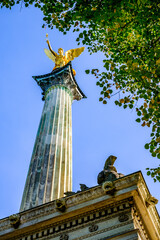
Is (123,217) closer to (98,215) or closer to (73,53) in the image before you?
(98,215)

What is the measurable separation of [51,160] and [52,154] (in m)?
0.61

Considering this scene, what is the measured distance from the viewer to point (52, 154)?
21.4 metres

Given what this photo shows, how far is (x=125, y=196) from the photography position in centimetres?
1288

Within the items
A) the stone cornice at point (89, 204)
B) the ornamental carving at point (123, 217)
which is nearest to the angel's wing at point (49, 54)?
the stone cornice at point (89, 204)

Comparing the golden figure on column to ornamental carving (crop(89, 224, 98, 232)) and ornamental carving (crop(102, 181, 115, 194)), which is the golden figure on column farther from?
ornamental carving (crop(89, 224, 98, 232))

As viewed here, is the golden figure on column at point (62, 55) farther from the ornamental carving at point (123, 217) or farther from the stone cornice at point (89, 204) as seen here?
the ornamental carving at point (123, 217)

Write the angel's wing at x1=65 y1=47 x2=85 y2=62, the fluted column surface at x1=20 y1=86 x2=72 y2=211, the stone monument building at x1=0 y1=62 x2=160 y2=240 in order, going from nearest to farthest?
the stone monument building at x1=0 y1=62 x2=160 y2=240 < the fluted column surface at x1=20 y1=86 x2=72 y2=211 < the angel's wing at x1=65 y1=47 x2=85 y2=62

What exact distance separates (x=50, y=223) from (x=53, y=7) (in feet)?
31.8

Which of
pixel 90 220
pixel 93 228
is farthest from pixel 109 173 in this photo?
pixel 93 228

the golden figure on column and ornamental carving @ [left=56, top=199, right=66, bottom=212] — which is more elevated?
the golden figure on column

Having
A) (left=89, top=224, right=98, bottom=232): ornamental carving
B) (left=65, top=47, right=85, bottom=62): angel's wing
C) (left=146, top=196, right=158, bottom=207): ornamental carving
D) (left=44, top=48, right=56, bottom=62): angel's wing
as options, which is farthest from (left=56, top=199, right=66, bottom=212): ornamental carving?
(left=44, top=48, right=56, bottom=62): angel's wing

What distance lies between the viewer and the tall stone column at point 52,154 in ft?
62.4

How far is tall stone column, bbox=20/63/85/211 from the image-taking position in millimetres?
19016

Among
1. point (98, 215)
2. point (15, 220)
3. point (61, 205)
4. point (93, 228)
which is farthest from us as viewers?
point (15, 220)
